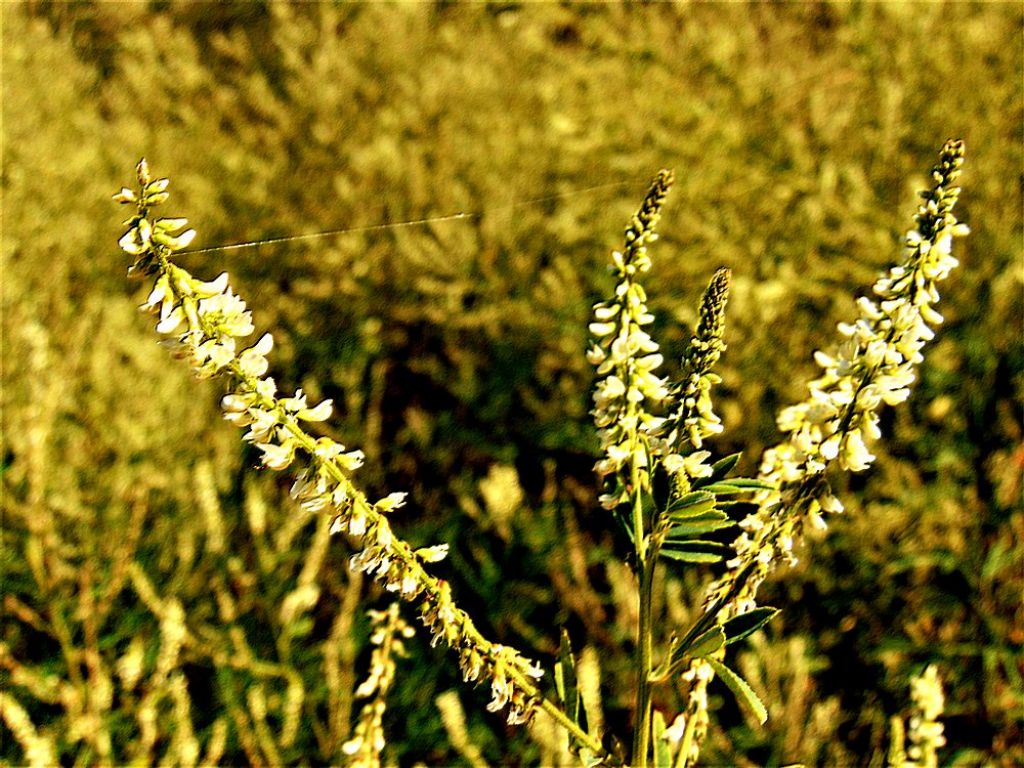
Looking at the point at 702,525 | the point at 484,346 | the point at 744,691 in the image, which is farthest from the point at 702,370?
the point at 484,346

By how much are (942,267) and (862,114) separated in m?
2.61

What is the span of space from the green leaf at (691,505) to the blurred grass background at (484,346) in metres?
1.06

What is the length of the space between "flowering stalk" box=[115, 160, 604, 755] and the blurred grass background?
0.95 metres

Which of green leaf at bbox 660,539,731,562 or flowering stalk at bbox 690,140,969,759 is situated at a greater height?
flowering stalk at bbox 690,140,969,759

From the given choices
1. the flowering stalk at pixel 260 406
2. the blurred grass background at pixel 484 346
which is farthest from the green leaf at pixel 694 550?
the blurred grass background at pixel 484 346

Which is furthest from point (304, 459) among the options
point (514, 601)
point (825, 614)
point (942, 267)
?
point (825, 614)

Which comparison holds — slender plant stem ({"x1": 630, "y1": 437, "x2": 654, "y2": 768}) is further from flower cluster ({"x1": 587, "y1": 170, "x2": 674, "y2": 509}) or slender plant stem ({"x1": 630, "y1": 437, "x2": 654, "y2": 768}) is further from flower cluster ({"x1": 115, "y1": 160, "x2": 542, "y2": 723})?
flower cluster ({"x1": 115, "y1": 160, "x2": 542, "y2": 723})

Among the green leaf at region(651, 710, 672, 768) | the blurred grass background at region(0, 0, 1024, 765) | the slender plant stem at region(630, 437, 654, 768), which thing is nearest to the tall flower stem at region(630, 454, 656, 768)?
the slender plant stem at region(630, 437, 654, 768)

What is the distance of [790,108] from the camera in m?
3.40

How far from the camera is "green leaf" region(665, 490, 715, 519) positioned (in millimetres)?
950

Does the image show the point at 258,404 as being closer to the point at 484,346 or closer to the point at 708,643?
the point at 708,643

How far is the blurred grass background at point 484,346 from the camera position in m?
2.34

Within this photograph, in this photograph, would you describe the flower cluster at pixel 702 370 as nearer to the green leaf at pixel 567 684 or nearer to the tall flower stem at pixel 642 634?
the tall flower stem at pixel 642 634

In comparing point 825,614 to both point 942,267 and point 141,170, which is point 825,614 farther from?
point 141,170
